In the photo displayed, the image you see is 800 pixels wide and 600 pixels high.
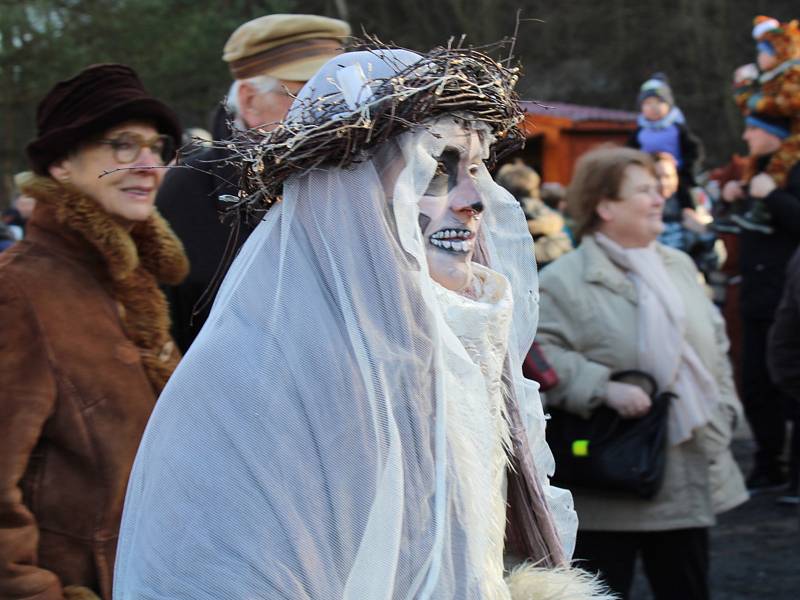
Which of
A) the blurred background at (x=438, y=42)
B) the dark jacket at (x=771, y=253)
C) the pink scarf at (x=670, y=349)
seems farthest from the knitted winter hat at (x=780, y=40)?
the blurred background at (x=438, y=42)

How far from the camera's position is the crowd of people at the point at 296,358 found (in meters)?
1.78

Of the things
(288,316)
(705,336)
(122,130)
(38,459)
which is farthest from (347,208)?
(705,336)

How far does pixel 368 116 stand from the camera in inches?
76.1

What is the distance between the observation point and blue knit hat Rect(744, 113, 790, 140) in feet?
23.3

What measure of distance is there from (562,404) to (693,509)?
1.98 feet

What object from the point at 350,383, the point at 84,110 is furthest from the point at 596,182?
the point at 350,383

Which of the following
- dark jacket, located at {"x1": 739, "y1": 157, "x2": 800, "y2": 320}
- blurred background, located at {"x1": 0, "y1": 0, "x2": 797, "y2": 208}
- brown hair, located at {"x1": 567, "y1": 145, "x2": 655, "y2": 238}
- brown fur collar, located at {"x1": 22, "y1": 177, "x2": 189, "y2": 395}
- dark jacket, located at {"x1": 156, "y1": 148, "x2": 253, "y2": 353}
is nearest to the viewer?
brown fur collar, located at {"x1": 22, "y1": 177, "x2": 189, "y2": 395}

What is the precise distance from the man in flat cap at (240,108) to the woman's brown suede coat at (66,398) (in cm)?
70

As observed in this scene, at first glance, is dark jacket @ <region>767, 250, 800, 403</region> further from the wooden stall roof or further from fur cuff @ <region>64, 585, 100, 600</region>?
the wooden stall roof

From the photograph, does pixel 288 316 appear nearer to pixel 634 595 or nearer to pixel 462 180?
pixel 462 180

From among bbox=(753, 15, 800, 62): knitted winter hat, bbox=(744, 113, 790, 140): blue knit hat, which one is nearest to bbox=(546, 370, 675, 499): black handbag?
bbox=(744, 113, 790, 140): blue knit hat

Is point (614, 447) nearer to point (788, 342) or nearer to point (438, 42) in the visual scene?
point (788, 342)

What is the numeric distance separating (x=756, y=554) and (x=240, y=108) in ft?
12.8

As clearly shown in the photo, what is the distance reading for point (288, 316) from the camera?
1.85 m
